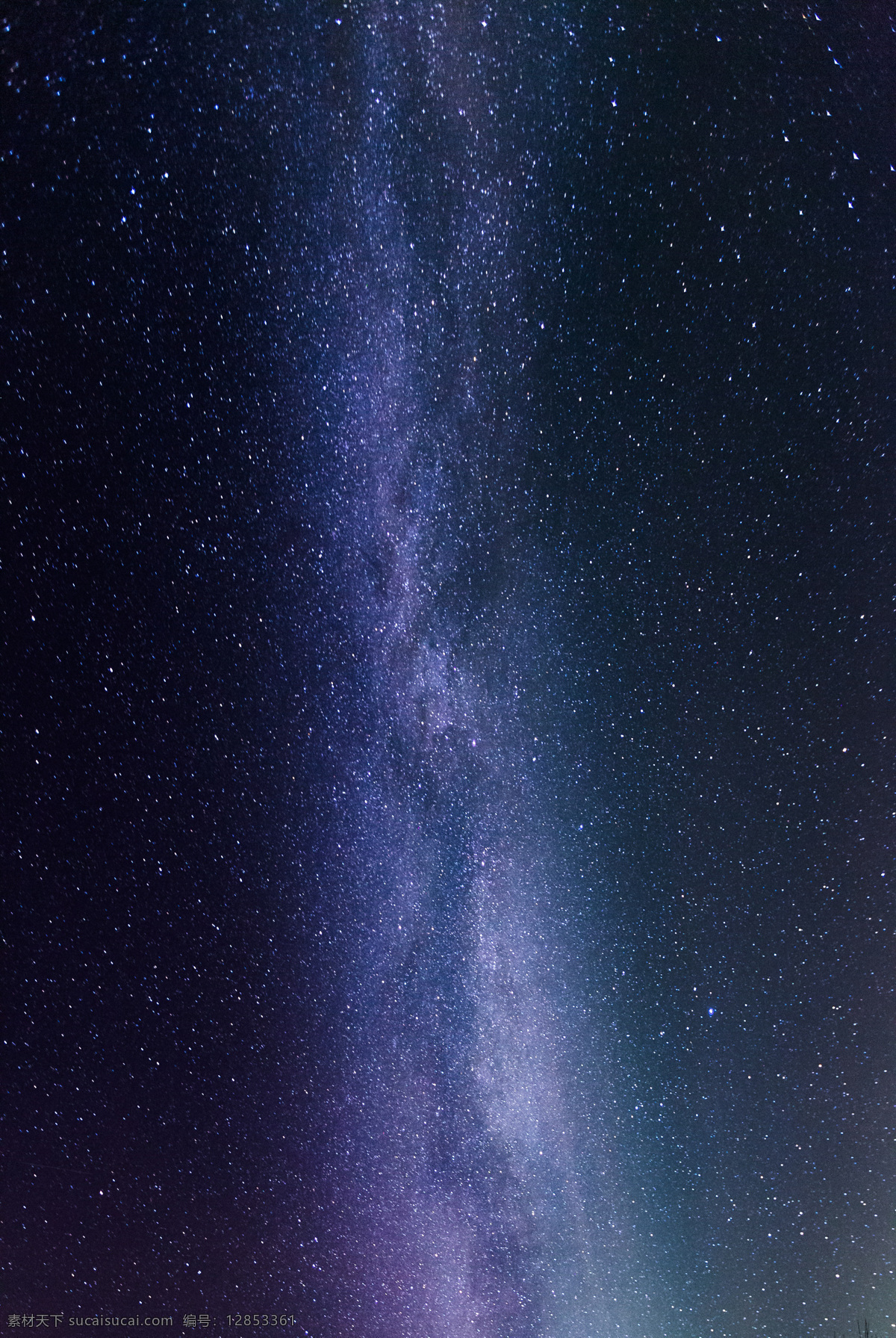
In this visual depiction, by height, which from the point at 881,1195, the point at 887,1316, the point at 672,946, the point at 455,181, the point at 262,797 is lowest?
the point at 887,1316

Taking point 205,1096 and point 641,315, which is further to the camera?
point 205,1096

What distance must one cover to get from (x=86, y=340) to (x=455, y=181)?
543 mm

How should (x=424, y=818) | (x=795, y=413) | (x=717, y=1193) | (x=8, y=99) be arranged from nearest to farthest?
(x=8, y=99)
(x=795, y=413)
(x=717, y=1193)
(x=424, y=818)

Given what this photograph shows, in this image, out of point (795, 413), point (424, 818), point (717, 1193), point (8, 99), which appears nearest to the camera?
point (8, 99)

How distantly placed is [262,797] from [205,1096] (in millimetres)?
510

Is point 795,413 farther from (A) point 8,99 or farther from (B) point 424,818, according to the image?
(A) point 8,99

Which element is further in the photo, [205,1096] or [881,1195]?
[205,1096]

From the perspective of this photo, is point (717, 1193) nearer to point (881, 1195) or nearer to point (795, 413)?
point (881, 1195)

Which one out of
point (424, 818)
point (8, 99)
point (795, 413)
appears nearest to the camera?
point (8, 99)

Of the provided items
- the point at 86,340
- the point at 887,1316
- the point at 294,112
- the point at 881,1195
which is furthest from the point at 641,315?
the point at 887,1316

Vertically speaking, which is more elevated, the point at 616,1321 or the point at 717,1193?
the point at 717,1193

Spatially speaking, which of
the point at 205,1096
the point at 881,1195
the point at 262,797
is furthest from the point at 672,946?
the point at 205,1096

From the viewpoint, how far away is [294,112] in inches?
34.0

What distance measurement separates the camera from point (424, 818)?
47.0 inches
